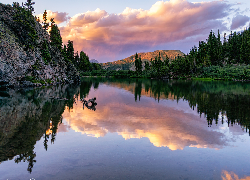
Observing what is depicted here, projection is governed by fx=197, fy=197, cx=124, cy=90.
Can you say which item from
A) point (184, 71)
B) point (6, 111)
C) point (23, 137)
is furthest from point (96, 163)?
point (184, 71)

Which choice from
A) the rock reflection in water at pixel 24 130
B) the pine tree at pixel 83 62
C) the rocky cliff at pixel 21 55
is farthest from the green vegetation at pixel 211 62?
the rock reflection in water at pixel 24 130

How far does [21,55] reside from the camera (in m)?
57.6

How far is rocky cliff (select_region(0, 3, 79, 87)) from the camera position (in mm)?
52156

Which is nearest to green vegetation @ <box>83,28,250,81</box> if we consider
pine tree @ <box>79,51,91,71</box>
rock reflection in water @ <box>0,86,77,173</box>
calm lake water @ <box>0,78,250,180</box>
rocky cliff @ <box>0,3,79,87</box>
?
pine tree @ <box>79,51,91,71</box>

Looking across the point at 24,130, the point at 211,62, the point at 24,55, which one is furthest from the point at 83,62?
the point at 24,130

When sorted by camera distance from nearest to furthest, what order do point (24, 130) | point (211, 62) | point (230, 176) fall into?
1. point (230, 176)
2. point (24, 130)
3. point (211, 62)

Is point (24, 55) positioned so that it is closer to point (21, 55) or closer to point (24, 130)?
point (21, 55)

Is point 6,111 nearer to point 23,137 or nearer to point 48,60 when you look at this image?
point 23,137

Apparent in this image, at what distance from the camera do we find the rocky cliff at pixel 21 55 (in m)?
52.2

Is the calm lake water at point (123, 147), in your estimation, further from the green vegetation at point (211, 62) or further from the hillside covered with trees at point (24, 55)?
the green vegetation at point (211, 62)

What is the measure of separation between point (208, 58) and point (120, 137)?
132m

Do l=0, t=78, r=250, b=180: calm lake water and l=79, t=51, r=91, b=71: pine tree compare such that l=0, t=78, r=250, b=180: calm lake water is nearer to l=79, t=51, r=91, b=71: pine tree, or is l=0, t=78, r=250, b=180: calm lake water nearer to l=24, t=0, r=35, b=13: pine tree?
l=24, t=0, r=35, b=13: pine tree

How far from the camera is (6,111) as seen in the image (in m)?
24.5

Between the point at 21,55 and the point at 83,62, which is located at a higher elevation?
the point at 83,62
